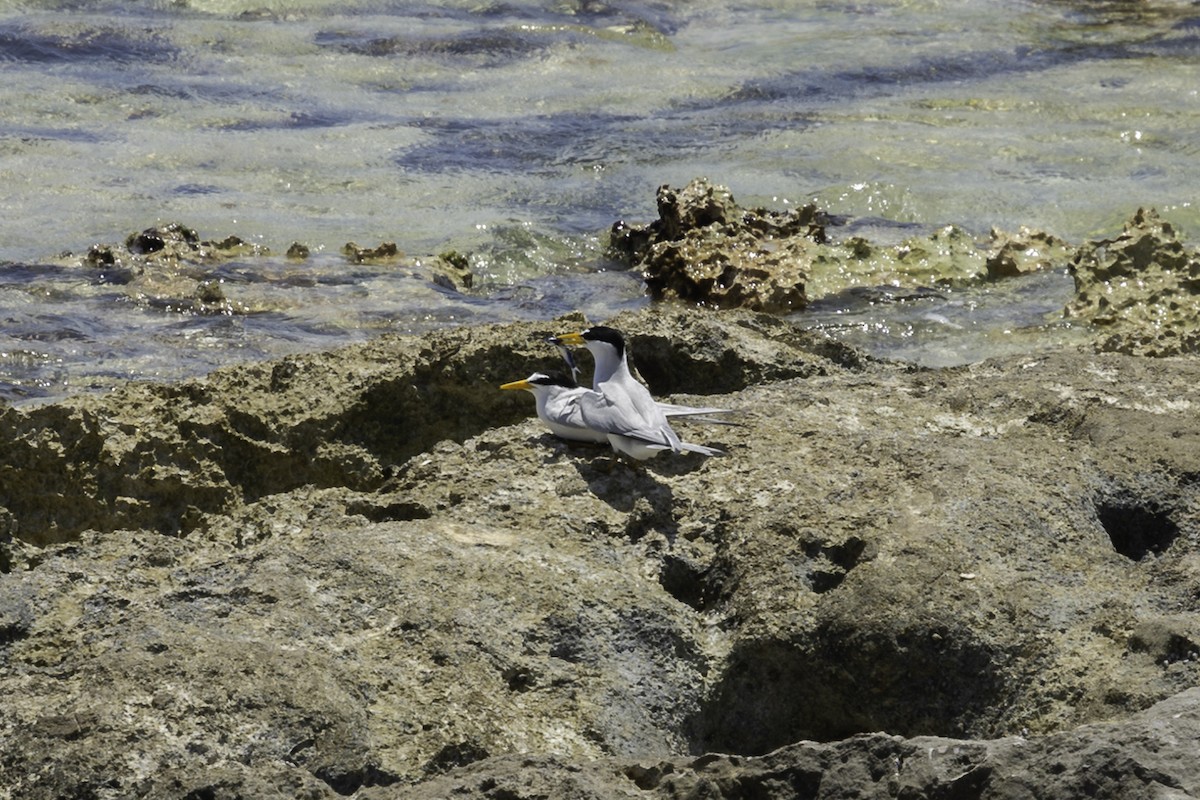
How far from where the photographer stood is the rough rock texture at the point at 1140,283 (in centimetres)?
716

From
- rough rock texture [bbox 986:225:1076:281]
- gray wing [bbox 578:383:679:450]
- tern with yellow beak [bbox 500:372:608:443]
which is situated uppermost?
gray wing [bbox 578:383:679:450]

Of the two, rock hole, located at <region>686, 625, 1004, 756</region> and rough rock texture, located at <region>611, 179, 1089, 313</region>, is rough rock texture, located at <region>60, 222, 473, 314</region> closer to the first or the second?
rough rock texture, located at <region>611, 179, 1089, 313</region>

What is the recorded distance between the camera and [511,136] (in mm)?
11875

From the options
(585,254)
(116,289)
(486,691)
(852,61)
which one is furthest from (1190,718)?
(852,61)

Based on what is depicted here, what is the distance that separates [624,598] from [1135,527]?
1230 millimetres

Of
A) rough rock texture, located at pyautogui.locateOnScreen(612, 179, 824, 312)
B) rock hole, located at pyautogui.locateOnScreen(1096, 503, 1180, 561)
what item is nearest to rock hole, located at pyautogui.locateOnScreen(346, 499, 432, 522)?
rock hole, located at pyautogui.locateOnScreen(1096, 503, 1180, 561)

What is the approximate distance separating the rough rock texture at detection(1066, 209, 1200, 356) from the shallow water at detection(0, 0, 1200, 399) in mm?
414

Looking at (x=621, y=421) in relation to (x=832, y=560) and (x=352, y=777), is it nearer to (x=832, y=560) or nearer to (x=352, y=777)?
(x=832, y=560)

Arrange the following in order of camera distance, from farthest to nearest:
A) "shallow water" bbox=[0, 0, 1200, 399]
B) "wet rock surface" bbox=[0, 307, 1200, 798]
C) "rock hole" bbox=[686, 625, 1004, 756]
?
1. "shallow water" bbox=[0, 0, 1200, 399]
2. "rock hole" bbox=[686, 625, 1004, 756]
3. "wet rock surface" bbox=[0, 307, 1200, 798]

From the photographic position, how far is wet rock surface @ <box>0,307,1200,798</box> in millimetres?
2395

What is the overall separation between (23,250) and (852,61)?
8244 millimetres

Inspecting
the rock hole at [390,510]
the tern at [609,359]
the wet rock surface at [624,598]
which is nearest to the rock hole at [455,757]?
the wet rock surface at [624,598]

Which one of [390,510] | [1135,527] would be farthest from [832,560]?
[390,510]

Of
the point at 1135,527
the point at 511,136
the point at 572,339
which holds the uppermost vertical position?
the point at 572,339
